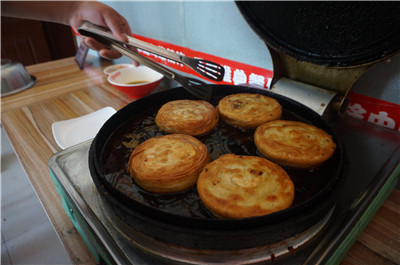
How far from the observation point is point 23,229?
8.60 ft

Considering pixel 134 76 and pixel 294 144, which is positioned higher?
pixel 294 144

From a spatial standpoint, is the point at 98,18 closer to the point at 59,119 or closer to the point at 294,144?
the point at 59,119

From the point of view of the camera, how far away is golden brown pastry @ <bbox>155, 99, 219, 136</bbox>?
1.15 m

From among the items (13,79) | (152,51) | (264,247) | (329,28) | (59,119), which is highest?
(329,28)

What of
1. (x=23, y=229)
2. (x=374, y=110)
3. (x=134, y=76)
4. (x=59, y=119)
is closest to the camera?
(x=374, y=110)

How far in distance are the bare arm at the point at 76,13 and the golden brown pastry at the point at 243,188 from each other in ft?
3.62

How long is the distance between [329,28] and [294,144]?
1.72ft

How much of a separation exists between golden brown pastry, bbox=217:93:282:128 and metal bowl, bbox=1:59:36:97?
2.13 m

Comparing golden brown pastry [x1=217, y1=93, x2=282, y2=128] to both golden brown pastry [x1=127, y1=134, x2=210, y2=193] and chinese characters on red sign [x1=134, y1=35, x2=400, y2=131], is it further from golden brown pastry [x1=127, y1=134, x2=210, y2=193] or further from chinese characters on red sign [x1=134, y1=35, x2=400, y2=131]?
chinese characters on red sign [x1=134, y1=35, x2=400, y2=131]

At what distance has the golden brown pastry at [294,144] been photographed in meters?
0.95

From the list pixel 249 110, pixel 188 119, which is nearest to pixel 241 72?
pixel 249 110

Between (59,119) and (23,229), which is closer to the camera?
(59,119)

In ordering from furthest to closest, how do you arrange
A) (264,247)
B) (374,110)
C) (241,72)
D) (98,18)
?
(241,72)
(98,18)
(374,110)
(264,247)

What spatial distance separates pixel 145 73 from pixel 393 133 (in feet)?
6.25
